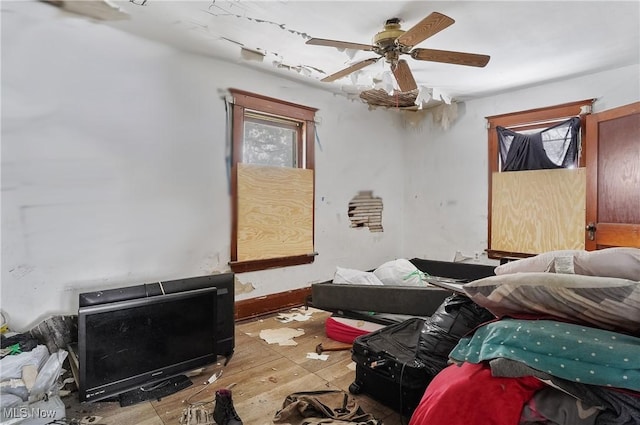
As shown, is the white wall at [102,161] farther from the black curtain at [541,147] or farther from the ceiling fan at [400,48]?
the black curtain at [541,147]

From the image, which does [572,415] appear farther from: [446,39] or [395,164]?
[395,164]

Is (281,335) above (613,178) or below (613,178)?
below

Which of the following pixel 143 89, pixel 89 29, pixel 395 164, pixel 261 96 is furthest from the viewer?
pixel 395 164

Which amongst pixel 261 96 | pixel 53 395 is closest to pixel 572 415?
pixel 53 395

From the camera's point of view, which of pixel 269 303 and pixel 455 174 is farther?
pixel 455 174

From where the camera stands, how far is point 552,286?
104 cm

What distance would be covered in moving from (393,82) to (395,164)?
1.79m

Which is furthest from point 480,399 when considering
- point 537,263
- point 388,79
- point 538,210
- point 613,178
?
point 538,210

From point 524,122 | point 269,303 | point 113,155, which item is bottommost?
point 269,303

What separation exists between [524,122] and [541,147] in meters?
0.37

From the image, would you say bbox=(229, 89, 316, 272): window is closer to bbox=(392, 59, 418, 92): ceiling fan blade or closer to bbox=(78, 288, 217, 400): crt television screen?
bbox=(78, 288, 217, 400): crt television screen

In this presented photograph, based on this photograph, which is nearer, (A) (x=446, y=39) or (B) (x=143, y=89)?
(B) (x=143, y=89)

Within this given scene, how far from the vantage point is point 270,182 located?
10.8 ft

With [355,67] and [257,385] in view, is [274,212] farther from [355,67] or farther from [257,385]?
[257,385]
